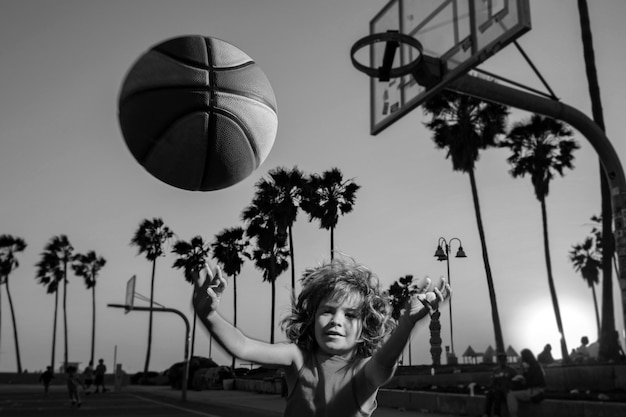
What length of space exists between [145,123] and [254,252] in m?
34.3

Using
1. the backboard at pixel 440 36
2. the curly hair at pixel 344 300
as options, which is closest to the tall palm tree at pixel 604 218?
the backboard at pixel 440 36

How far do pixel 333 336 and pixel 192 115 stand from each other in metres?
2.21

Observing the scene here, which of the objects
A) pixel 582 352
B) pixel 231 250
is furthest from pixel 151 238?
pixel 582 352

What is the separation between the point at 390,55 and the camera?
8.35 m

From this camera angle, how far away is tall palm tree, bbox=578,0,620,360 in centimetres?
1531

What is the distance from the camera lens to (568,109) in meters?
8.03

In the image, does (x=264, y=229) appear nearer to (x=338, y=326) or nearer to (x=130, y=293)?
(x=130, y=293)

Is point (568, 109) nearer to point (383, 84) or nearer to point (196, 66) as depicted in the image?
point (383, 84)

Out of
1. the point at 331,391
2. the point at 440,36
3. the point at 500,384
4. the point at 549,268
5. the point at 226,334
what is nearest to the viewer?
the point at 226,334

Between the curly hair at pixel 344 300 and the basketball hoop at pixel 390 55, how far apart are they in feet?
18.3

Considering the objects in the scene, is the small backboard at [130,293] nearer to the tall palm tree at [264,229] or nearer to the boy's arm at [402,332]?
the tall palm tree at [264,229]

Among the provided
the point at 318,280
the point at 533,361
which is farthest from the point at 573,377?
the point at 318,280

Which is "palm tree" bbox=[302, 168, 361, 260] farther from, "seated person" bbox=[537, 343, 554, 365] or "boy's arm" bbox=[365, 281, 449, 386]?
"boy's arm" bbox=[365, 281, 449, 386]

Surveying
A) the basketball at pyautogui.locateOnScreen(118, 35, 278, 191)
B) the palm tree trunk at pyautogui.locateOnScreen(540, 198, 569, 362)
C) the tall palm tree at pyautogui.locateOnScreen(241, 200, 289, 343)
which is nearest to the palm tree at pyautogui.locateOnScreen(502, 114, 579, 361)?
the palm tree trunk at pyautogui.locateOnScreen(540, 198, 569, 362)
